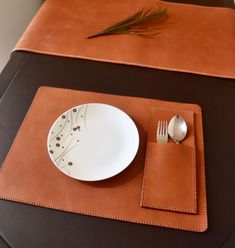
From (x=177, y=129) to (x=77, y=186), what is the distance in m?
0.26

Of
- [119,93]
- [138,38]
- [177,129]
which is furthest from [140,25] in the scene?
[177,129]

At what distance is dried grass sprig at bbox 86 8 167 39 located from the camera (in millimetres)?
955

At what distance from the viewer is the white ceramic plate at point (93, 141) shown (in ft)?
2.04

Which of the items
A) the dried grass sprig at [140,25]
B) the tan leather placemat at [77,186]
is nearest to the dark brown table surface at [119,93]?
the tan leather placemat at [77,186]

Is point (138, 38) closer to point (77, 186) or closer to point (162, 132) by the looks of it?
point (162, 132)

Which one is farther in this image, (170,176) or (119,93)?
(119,93)

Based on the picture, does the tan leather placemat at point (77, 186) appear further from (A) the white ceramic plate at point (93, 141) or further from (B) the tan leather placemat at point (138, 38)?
(B) the tan leather placemat at point (138, 38)

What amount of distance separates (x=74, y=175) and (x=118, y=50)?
0.46m

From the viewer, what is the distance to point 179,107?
0.76m

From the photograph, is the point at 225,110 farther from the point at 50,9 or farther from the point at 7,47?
the point at 7,47

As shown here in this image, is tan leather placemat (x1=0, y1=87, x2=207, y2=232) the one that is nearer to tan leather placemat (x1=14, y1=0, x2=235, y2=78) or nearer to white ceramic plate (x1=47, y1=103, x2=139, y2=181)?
white ceramic plate (x1=47, y1=103, x2=139, y2=181)

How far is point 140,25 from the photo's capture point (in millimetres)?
992

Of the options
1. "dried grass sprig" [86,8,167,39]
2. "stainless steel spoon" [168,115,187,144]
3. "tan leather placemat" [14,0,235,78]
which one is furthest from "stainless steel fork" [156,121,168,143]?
"dried grass sprig" [86,8,167,39]

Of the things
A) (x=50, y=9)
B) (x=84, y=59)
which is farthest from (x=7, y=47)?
(x=84, y=59)
